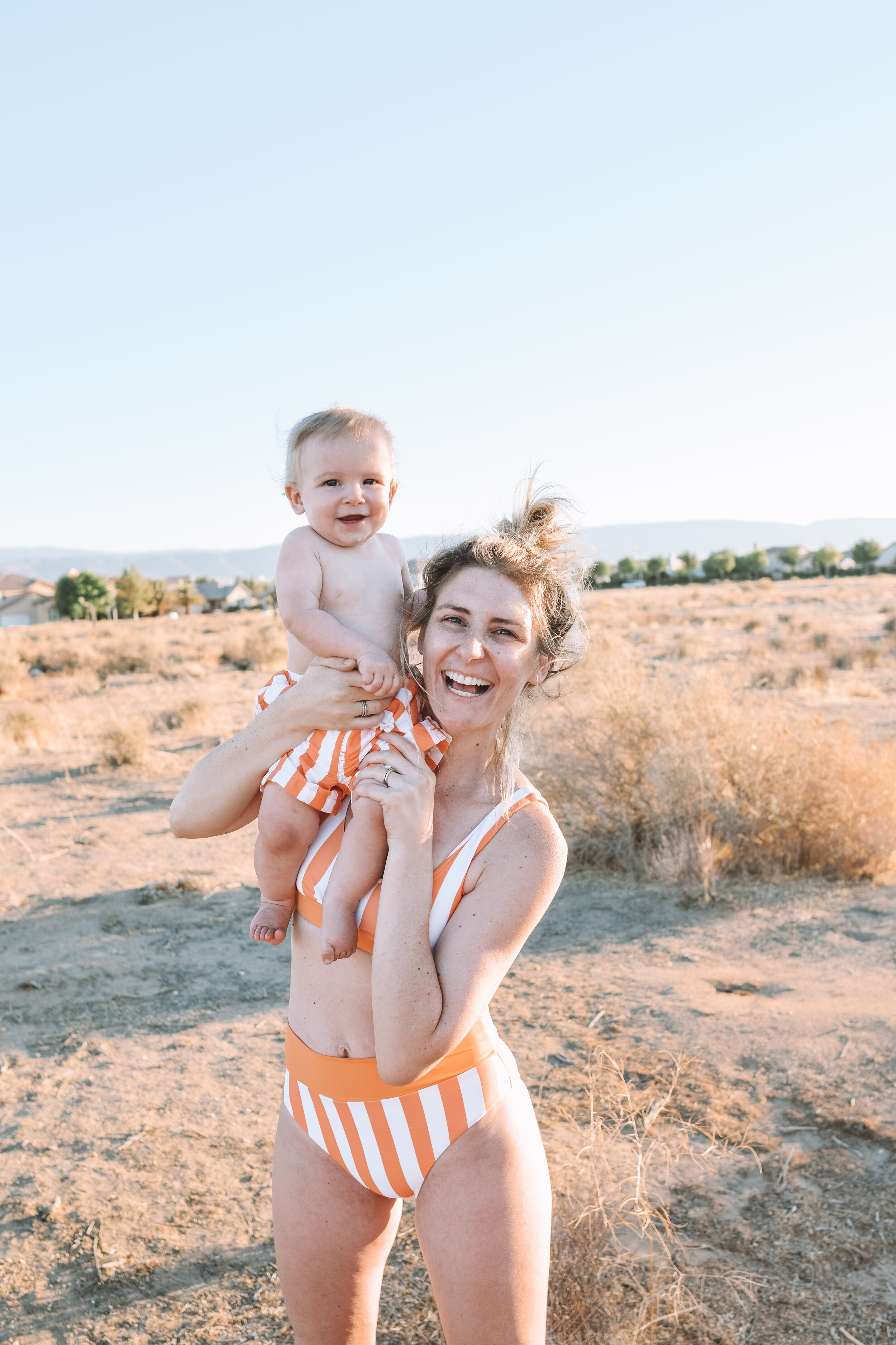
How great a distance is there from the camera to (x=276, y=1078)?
4809 mm

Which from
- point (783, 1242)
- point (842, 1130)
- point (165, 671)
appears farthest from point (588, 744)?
point (165, 671)

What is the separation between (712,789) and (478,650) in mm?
6133

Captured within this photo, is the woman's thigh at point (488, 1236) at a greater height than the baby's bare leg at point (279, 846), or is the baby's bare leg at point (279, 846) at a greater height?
the baby's bare leg at point (279, 846)

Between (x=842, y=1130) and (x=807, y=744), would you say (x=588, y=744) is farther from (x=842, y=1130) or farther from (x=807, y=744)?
(x=842, y=1130)

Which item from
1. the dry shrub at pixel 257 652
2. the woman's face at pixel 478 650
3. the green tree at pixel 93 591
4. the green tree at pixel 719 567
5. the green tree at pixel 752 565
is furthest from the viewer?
the green tree at pixel 752 565

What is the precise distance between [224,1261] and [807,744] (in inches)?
237

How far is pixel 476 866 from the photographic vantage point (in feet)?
5.93

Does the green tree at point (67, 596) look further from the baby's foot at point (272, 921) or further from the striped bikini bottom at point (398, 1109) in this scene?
the striped bikini bottom at point (398, 1109)

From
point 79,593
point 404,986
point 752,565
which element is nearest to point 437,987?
point 404,986

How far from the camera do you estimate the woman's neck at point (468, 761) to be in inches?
79.7

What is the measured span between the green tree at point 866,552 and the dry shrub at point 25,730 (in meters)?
85.3

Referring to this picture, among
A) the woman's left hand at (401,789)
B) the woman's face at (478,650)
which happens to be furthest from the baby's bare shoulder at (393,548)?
the woman's left hand at (401,789)

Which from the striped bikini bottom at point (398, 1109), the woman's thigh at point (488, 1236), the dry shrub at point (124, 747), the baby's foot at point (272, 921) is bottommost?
the dry shrub at point (124, 747)

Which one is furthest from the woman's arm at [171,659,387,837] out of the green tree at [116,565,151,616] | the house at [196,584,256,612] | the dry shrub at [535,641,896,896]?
the house at [196,584,256,612]
